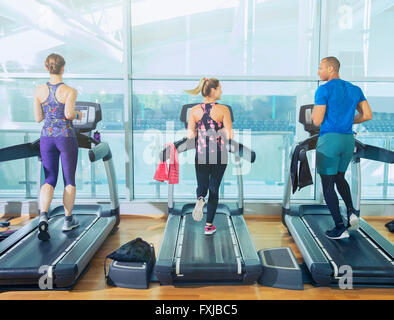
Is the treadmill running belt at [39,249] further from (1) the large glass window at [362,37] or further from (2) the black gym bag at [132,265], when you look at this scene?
(1) the large glass window at [362,37]

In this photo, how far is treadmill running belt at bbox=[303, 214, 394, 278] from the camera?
234 cm

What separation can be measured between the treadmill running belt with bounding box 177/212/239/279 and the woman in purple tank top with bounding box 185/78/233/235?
0.21 m

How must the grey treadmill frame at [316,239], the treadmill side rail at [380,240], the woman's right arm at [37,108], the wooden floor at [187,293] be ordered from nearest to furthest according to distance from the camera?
1. the wooden floor at [187,293]
2. the grey treadmill frame at [316,239]
3. the treadmill side rail at [380,240]
4. the woman's right arm at [37,108]

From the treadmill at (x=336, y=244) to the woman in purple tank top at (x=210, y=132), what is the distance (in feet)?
2.24

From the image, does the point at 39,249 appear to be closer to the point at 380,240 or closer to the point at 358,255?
the point at 358,255

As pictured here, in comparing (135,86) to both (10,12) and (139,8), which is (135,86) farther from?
(10,12)

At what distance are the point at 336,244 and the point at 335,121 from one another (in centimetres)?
101

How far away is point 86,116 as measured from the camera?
124 inches

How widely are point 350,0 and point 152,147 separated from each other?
9.86 feet

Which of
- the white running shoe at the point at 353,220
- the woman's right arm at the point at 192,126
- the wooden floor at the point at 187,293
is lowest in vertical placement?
the wooden floor at the point at 187,293

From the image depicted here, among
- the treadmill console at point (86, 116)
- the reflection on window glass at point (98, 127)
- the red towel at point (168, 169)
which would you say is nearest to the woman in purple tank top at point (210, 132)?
the red towel at point (168, 169)

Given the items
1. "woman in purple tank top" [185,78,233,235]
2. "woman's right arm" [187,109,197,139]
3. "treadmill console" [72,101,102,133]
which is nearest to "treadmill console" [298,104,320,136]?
"woman in purple tank top" [185,78,233,235]

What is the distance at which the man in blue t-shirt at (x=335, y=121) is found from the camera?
8.63 feet
